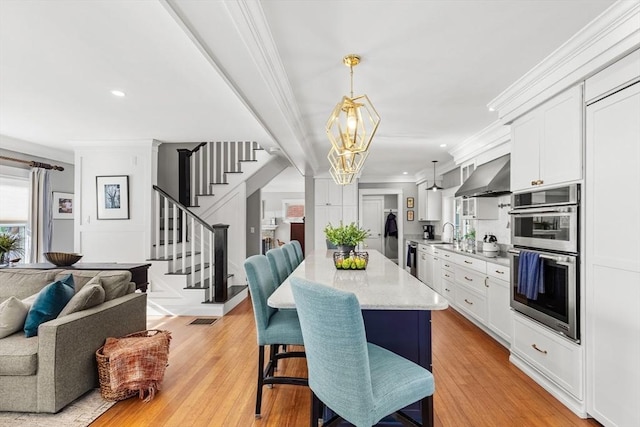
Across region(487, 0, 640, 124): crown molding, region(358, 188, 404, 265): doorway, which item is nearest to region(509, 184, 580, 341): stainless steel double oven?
region(487, 0, 640, 124): crown molding

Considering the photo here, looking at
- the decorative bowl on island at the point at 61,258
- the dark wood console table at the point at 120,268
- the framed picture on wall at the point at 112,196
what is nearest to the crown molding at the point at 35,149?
the framed picture on wall at the point at 112,196

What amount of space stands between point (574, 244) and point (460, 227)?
13.1 feet

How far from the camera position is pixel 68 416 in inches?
86.3

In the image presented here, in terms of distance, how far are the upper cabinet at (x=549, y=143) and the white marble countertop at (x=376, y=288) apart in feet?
4.20

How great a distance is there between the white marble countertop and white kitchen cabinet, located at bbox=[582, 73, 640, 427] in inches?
42.1

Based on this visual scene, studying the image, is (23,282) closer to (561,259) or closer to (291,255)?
(291,255)

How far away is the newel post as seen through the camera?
4.64 metres

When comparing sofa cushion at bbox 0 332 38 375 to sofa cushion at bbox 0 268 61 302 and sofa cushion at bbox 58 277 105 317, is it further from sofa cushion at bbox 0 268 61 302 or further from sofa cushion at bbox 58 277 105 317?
sofa cushion at bbox 0 268 61 302

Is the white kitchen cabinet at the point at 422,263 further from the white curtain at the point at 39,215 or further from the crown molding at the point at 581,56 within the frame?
the white curtain at the point at 39,215

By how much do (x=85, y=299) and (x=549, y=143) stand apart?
3579 millimetres

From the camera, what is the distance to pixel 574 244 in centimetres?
227

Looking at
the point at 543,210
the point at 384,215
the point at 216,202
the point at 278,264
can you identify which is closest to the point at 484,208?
the point at 543,210

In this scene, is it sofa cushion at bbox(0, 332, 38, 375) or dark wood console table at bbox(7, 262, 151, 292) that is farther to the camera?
dark wood console table at bbox(7, 262, 151, 292)

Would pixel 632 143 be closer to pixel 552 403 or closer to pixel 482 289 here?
pixel 552 403
